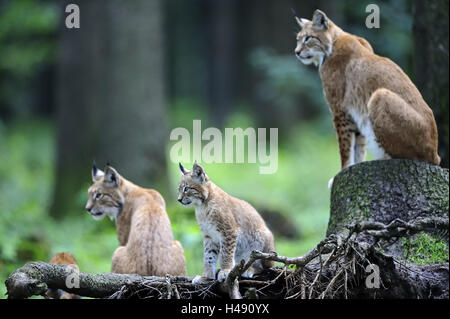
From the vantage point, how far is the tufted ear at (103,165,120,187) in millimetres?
6828

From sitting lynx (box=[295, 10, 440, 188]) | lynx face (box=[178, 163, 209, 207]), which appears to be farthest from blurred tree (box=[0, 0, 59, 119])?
lynx face (box=[178, 163, 209, 207])

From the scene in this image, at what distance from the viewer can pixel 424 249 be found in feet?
17.4

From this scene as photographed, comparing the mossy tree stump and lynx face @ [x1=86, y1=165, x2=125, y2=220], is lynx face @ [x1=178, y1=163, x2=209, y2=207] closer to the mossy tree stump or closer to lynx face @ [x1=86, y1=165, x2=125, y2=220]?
the mossy tree stump

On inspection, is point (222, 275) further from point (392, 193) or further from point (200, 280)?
point (392, 193)

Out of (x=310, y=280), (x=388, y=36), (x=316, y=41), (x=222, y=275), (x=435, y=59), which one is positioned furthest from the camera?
(x=388, y=36)

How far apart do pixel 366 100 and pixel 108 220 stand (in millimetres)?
5851

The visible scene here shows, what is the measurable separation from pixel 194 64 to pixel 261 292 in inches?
1548

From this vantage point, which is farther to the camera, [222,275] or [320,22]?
[320,22]

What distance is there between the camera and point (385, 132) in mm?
5875

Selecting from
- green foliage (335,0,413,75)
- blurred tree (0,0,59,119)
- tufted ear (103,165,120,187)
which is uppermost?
blurred tree (0,0,59,119)

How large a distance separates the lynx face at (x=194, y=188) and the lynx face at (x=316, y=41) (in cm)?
251

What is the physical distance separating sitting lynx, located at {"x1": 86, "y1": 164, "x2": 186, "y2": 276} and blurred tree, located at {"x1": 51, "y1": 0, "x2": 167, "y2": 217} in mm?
4374

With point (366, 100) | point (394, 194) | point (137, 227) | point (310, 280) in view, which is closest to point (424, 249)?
point (394, 194)

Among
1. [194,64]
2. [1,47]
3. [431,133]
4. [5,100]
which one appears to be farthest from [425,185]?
[194,64]
